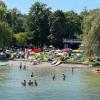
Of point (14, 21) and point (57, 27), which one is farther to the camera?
point (14, 21)

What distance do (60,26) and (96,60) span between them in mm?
37454

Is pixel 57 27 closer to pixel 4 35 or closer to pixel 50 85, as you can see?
pixel 4 35

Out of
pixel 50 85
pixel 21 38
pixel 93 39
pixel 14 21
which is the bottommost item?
pixel 50 85

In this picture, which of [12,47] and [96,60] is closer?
[96,60]

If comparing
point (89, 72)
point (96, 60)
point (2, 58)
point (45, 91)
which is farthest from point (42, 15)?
point (45, 91)

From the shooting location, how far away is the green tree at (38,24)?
430 feet

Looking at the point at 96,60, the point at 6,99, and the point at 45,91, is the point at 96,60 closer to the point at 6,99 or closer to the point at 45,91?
the point at 45,91

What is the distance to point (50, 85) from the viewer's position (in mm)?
66750

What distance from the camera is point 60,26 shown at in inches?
5182

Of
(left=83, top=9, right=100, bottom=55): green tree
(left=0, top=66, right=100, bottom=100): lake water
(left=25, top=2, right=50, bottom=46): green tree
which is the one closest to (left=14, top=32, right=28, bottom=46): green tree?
(left=25, top=2, right=50, bottom=46): green tree

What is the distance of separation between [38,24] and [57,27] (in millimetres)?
5104

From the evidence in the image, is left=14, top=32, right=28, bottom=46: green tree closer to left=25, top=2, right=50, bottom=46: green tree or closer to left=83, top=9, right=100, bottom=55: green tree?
left=25, top=2, right=50, bottom=46: green tree

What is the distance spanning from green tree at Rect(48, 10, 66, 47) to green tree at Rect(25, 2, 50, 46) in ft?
6.33

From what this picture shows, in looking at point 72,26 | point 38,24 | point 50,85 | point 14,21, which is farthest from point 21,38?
point 50,85
